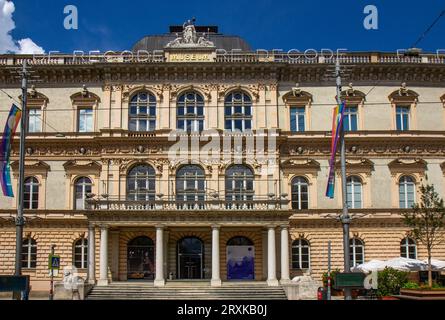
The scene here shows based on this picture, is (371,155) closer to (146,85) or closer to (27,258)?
(146,85)

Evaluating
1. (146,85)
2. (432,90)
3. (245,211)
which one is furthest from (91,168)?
(432,90)

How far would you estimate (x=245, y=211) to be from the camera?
3341 centimetres

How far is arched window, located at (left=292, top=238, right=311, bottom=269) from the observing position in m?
35.9

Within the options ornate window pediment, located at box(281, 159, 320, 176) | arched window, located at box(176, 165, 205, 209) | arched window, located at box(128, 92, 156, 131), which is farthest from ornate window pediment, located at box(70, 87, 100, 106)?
ornate window pediment, located at box(281, 159, 320, 176)

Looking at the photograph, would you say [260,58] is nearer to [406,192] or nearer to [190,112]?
[190,112]

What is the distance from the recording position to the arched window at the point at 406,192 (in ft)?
120

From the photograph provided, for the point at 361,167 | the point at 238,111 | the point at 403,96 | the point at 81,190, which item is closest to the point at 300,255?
the point at 361,167

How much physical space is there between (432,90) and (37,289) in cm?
2887

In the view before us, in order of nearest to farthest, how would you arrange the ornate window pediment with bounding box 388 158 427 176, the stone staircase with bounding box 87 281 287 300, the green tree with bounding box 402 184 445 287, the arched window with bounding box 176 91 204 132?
the stone staircase with bounding box 87 281 287 300 < the green tree with bounding box 402 184 445 287 < the ornate window pediment with bounding box 388 158 427 176 < the arched window with bounding box 176 91 204 132

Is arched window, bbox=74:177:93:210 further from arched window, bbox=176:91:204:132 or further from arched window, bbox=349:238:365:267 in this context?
arched window, bbox=349:238:365:267

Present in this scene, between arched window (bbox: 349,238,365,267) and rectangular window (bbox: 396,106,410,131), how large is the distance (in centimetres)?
814

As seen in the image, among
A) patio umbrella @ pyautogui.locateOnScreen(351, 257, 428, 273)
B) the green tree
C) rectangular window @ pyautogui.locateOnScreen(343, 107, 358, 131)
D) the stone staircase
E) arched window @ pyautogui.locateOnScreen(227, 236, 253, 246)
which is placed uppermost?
rectangular window @ pyautogui.locateOnScreen(343, 107, 358, 131)

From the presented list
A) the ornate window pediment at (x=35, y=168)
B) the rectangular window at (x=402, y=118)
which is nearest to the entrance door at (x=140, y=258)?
the ornate window pediment at (x=35, y=168)
